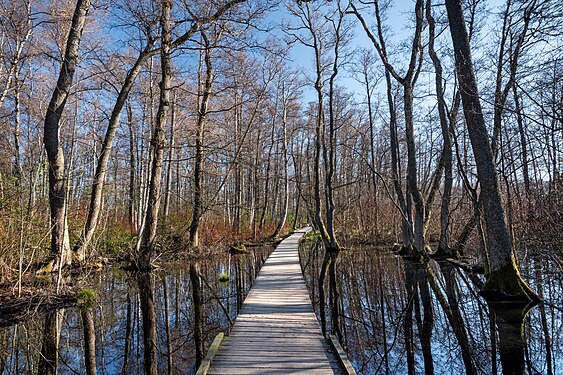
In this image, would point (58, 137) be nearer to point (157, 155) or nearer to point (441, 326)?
point (157, 155)

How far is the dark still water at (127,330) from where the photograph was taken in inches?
172

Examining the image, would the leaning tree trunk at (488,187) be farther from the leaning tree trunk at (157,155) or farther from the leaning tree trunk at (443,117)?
the leaning tree trunk at (157,155)

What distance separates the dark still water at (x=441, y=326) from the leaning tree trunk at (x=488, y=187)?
0.44 m

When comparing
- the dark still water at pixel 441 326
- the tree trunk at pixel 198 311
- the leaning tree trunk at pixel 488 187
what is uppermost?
the leaning tree trunk at pixel 488 187

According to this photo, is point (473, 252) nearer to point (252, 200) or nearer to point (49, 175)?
point (49, 175)

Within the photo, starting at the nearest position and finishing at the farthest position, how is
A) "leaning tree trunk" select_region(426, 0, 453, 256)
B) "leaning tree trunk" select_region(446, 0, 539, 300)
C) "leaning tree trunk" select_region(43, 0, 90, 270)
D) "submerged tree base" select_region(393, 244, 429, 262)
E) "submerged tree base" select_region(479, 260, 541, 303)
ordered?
"submerged tree base" select_region(479, 260, 541, 303) → "leaning tree trunk" select_region(446, 0, 539, 300) → "leaning tree trunk" select_region(43, 0, 90, 270) → "leaning tree trunk" select_region(426, 0, 453, 256) → "submerged tree base" select_region(393, 244, 429, 262)

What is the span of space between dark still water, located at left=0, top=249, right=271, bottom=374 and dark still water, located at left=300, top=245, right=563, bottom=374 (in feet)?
6.86

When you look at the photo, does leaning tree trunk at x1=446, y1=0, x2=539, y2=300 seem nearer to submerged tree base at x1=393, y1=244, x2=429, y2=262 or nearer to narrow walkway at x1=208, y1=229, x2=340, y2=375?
narrow walkway at x1=208, y1=229, x2=340, y2=375

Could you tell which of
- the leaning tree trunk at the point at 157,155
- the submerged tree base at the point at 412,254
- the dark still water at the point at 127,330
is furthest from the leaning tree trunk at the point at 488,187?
the leaning tree trunk at the point at 157,155

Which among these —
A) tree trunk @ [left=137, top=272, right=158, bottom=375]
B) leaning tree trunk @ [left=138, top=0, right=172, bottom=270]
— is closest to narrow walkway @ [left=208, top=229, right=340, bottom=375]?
tree trunk @ [left=137, top=272, right=158, bottom=375]

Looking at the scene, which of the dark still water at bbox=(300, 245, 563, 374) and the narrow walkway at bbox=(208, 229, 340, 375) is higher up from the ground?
the narrow walkway at bbox=(208, 229, 340, 375)

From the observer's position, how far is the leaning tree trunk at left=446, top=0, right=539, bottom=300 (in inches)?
256

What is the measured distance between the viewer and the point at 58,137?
895 cm

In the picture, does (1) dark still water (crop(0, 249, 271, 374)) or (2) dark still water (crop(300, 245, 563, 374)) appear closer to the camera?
(2) dark still water (crop(300, 245, 563, 374))
